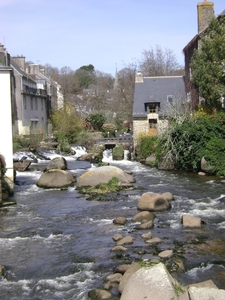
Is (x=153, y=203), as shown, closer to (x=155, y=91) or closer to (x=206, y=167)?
(x=206, y=167)

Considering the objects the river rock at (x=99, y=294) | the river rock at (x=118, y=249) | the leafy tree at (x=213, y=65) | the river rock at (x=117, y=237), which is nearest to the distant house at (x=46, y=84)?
the leafy tree at (x=213, y=65)

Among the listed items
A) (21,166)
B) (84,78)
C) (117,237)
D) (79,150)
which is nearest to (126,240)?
(117,237)

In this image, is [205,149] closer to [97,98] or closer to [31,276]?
[31,276]

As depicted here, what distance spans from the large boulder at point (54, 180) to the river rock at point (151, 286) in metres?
14.0

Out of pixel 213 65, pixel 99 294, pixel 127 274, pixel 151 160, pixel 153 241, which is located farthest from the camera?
pixel 151 160

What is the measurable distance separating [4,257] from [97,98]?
201 feet

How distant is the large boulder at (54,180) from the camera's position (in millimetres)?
21281

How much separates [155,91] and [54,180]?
2062cm

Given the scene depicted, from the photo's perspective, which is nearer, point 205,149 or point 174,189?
point 174,189

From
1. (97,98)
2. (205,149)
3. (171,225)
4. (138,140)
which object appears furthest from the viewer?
(97,98)

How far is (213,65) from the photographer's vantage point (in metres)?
27.3

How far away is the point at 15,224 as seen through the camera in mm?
14422

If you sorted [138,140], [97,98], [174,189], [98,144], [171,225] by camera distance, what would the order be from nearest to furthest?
[171,225], [174,189], [138,140], [98,144], [97,98]

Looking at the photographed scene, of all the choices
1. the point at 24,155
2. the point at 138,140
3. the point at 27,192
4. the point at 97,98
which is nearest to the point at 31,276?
the point at 27,192
